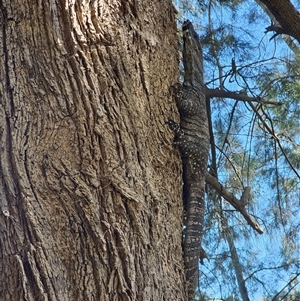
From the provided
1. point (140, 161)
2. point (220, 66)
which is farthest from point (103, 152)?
point (220, 66)

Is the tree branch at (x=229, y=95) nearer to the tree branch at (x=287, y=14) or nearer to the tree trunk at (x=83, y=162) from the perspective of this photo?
the tree branch at (x=287, y=14)

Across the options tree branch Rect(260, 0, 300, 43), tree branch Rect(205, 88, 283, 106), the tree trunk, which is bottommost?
the tree trunk

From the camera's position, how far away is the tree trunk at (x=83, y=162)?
4.89ft

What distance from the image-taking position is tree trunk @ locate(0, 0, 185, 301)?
149cm

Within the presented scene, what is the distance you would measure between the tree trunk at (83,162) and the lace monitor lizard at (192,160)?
0.83 feet

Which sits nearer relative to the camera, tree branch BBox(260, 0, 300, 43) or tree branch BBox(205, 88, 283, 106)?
tree branch BBox(260, 0, 300, 43)

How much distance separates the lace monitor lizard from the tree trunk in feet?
0.83

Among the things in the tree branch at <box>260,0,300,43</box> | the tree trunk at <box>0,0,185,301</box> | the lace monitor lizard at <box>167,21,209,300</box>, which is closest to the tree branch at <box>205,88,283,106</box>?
the lace monitor lizard at <box>167,21,209,300</box>

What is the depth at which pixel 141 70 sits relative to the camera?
6.07 ft

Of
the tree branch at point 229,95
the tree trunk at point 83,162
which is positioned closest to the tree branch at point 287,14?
the tree branch at point 229,95

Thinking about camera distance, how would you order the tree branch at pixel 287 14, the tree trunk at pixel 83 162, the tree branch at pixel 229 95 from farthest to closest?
the tree branch at pixel 229 95 < the tree branch at pixel 287 14 < the tree trunk at pixel 83 162

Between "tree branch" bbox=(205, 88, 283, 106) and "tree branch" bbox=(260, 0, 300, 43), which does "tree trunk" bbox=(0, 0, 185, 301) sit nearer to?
"tree branch" bbox=(260, 0, 300, 43)

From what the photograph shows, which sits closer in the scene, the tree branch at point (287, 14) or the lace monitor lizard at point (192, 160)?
the lace monitor lizard at point (192, 160)

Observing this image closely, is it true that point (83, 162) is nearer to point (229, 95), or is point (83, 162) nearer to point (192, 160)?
point (192, 160)
